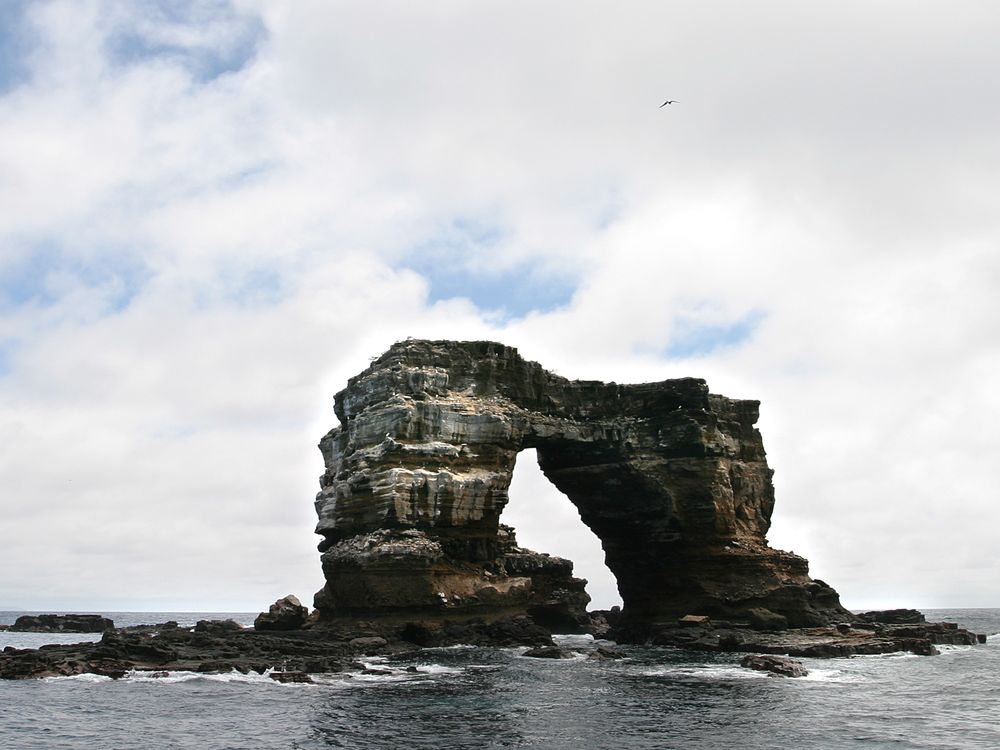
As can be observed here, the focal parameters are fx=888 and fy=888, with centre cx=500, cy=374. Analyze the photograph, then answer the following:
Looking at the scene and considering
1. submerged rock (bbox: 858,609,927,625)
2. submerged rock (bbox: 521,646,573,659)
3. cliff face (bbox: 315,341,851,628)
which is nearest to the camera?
submerged rock (bbox: 521,646,573,659)

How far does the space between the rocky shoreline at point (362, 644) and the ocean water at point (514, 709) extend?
1749 millimetres

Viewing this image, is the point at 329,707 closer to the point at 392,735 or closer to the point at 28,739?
the point at 392,735

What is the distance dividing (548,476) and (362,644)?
2465 cm

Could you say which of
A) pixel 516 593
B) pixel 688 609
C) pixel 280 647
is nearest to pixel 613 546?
pixel 688 609

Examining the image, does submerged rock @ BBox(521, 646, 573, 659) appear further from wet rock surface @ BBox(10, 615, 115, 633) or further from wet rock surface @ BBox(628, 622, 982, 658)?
wet rock surface @ BBox(10, 615, 115, 633)

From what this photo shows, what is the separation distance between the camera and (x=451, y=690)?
35.4 m

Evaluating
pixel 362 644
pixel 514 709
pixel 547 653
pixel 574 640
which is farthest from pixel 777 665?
pixel 574 640

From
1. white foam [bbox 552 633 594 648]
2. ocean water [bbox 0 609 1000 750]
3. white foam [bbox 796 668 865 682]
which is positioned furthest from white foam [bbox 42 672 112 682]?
white foam [bbox 796 668 865 682]

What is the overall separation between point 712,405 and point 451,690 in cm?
3667

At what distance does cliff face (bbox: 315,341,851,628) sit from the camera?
53281 mm

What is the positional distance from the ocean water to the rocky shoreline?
175 centimetres

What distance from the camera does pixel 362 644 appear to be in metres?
47.0

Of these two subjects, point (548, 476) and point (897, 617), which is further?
point (897, 617)

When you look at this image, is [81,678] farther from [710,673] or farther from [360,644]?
[710,673]
